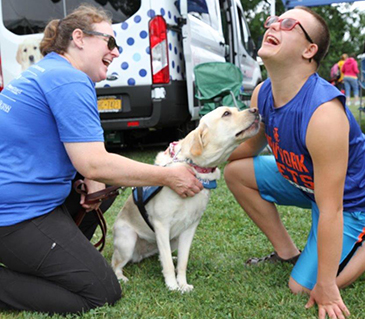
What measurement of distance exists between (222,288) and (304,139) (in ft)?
3.18

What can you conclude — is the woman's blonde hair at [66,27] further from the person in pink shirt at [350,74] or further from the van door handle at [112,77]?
the person in pink shirt at [350,74]

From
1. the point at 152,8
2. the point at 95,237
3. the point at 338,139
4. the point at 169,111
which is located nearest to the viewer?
the point at 338,139

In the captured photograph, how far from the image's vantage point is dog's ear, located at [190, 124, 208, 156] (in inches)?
105

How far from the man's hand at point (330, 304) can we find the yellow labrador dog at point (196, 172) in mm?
769

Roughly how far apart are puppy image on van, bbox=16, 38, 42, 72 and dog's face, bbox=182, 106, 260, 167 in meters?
4.08

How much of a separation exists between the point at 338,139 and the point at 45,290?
163cm

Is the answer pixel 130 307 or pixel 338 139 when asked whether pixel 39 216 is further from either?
pixel 338 139

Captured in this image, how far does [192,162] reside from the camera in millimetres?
2770

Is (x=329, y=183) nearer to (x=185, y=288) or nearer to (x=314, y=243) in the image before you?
(x=314, y=243)

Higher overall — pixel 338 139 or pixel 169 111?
pixel 338 139

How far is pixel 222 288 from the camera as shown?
2.68m

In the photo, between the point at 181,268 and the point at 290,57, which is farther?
the point at 181,268

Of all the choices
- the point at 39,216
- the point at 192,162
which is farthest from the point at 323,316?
the point at 39,216

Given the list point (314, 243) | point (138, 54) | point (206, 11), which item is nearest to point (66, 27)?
point (314, 243)
